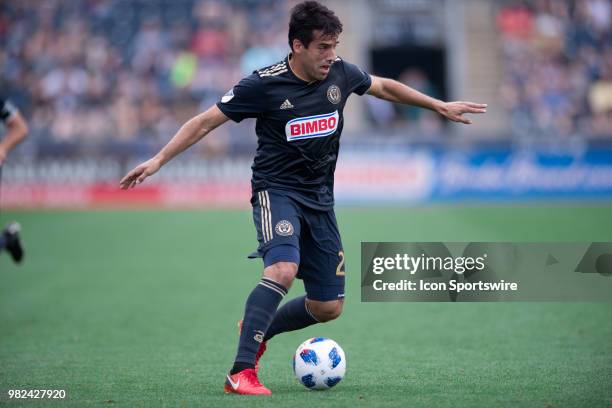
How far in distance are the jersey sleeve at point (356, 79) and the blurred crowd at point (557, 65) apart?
53.6ft

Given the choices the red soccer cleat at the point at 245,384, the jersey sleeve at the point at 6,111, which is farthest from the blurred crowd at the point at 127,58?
the red soccer cleat at the point at 245,384

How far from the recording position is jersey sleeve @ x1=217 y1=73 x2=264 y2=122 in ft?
20.2

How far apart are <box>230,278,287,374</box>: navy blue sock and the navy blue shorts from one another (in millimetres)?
193

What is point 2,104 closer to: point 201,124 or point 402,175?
point 201,124

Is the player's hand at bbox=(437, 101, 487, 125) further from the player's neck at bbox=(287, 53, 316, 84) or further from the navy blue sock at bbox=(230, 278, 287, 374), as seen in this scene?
the navy blue sock at bbox=(230, 278, 287, 374)

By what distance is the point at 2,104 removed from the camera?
29.6 feet

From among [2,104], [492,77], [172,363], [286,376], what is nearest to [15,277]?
[2,104]

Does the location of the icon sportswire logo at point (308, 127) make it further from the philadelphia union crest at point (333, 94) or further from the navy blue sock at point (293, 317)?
the navy blue sock at point (293, 317)

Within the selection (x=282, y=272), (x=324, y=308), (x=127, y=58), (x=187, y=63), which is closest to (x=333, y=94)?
(x=282, y=272)

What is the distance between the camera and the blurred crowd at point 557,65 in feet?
77.7

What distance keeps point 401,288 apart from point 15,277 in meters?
7.84

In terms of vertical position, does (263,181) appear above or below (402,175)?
above

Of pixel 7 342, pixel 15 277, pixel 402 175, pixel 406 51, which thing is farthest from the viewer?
pixel 406 51

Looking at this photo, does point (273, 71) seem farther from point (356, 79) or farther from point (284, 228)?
point (284, 228)
